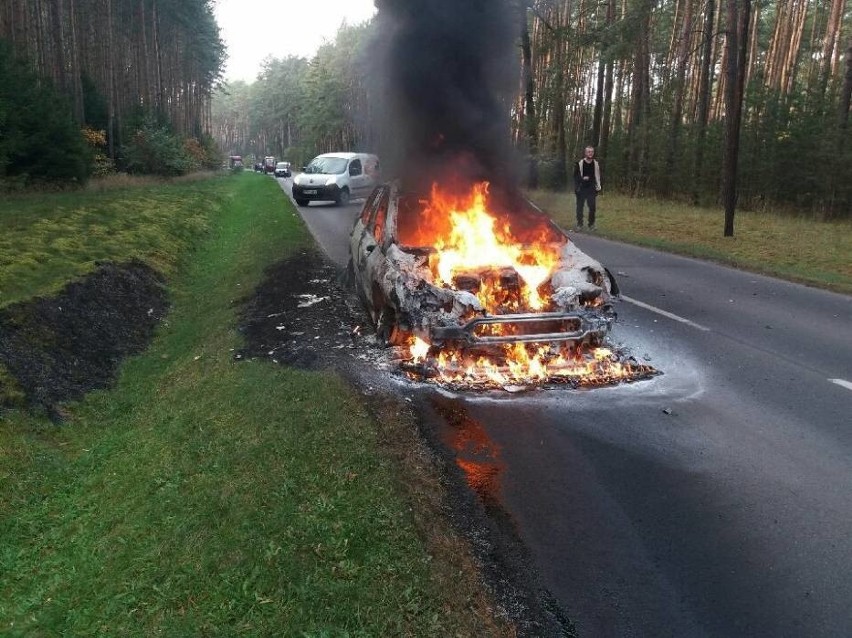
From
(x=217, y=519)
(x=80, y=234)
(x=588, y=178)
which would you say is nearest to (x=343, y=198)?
(x=588, y=178)

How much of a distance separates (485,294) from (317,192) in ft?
60.3

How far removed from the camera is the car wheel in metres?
24.2

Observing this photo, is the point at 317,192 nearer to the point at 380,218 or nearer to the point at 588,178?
the point at 588,178

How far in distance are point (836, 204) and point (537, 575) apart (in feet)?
70.1

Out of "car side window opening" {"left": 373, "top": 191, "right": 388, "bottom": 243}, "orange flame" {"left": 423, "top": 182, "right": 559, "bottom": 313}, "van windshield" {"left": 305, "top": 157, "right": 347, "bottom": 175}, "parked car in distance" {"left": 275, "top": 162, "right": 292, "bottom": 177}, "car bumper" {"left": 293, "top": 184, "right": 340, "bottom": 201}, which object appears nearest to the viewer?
"orange flame" {"left": 423, "top": 182, "right": 559, "bottom": 313}

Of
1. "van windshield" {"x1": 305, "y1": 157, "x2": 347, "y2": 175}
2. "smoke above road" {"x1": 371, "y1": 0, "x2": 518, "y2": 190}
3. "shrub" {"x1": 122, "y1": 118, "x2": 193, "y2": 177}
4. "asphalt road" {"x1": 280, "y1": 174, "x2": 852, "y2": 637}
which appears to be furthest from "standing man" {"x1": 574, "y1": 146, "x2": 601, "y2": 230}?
"shrub" {"x1": 122, "y1": 118, "x2": 193, "y2": 177}

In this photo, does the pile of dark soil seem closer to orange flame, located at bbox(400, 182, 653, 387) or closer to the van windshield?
orange flame, located at bbox(400, 182, 653, 387)

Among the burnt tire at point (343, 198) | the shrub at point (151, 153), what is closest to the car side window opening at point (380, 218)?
the burnt tire at point (343, 198)

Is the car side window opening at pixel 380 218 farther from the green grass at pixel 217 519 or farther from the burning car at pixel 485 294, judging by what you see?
the green grass at pixel 217 519

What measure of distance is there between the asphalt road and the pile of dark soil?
3543mm

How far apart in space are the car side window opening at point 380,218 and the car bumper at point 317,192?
16.0 meters

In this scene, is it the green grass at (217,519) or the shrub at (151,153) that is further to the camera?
the shrub at (151,153)

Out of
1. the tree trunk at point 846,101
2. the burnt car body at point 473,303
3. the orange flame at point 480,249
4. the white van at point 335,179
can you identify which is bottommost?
the burnt car body at point 473,303

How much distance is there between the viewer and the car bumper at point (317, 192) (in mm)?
23781
